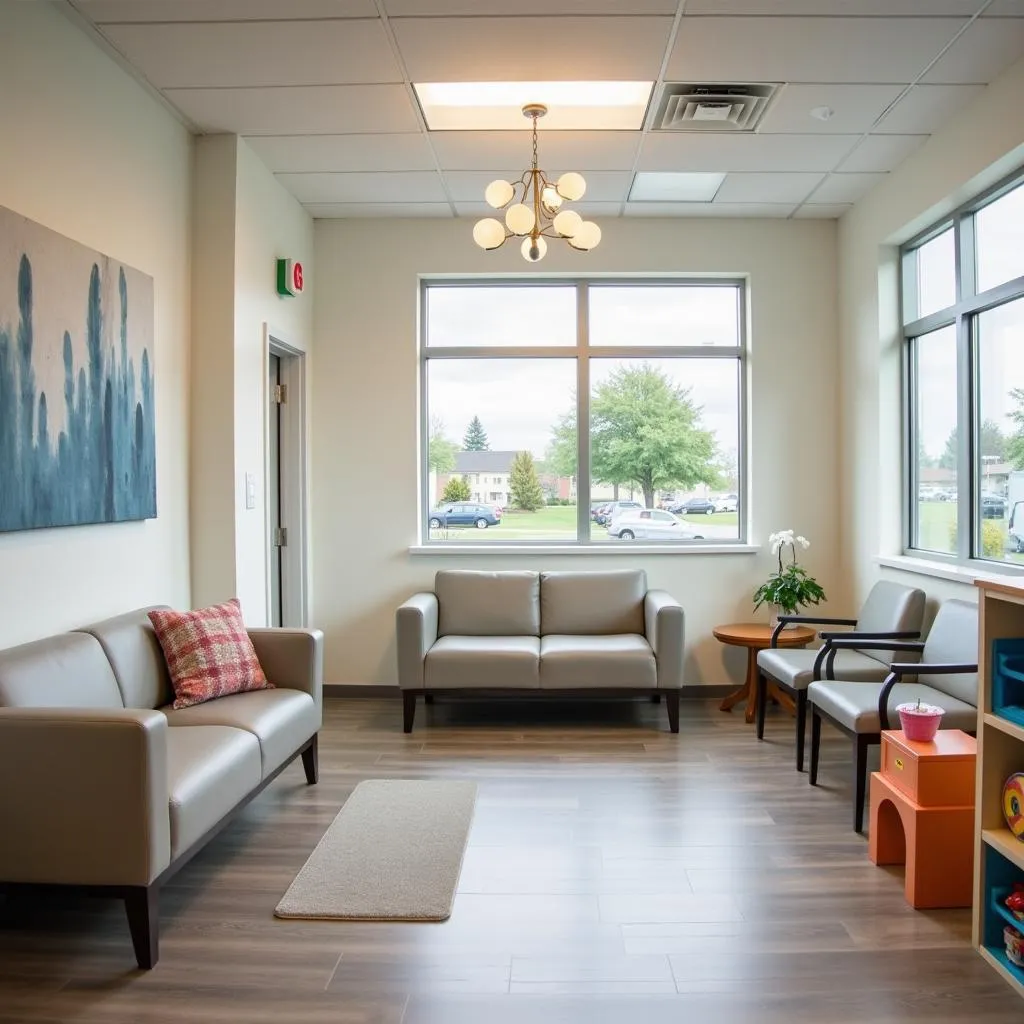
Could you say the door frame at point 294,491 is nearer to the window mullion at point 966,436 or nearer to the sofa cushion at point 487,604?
the sofa cushion at point 487,604

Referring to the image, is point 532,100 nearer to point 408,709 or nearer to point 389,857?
point 408,709

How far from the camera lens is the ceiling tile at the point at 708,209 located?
197 inches

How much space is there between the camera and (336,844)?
3.02m

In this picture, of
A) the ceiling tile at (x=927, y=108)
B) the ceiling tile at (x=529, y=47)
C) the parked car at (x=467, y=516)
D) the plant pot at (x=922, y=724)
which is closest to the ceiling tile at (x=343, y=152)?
the ceiling tile at (x=529, y=47)

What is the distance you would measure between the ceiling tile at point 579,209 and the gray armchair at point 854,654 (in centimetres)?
269

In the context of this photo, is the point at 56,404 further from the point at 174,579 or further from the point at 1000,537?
the point at 1000,537

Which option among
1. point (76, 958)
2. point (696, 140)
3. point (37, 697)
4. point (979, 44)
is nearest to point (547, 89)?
point (696, 140)

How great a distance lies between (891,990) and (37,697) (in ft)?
8.32

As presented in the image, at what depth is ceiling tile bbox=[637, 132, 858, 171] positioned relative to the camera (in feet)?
13.3

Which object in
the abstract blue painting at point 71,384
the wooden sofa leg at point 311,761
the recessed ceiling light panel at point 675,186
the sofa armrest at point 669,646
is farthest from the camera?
the recessed ceiling light panel at point 675,186

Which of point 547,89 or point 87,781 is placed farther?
point 547,89

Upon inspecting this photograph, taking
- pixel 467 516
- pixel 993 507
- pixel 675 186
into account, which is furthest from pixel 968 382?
pixel 467 516

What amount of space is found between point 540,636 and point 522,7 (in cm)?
329

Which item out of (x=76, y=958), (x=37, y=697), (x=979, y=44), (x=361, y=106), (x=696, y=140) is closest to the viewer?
(x=76, y=958)
